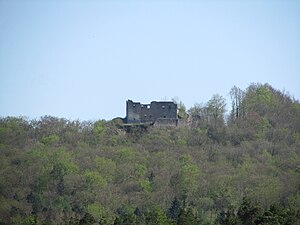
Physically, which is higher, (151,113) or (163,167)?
(151,113)

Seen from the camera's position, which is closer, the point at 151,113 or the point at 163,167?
the point at 163,167

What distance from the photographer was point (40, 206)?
193 feet

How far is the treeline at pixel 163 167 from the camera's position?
183ft

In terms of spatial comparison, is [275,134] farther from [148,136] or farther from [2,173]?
[2,173]

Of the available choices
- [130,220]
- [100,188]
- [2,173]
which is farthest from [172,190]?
[130,220]

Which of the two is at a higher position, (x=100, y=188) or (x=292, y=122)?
(x=292, y=122)

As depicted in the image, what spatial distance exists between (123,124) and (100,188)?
12962mm

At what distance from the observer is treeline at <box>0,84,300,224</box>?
183 ft

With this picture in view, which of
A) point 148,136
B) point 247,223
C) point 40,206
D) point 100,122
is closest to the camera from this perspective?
point 247,223

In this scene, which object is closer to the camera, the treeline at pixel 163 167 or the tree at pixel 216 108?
the treeline at pixel 163 167

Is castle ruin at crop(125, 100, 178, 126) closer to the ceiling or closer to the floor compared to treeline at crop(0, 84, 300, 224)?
closer to the ceiling

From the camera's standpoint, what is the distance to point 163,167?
67.7 metres

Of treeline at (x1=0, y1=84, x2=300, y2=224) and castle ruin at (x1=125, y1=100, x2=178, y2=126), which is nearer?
treeline at (x1=0, y1=84, x2=300, y2=224)

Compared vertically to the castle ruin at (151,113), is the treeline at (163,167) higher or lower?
lower
